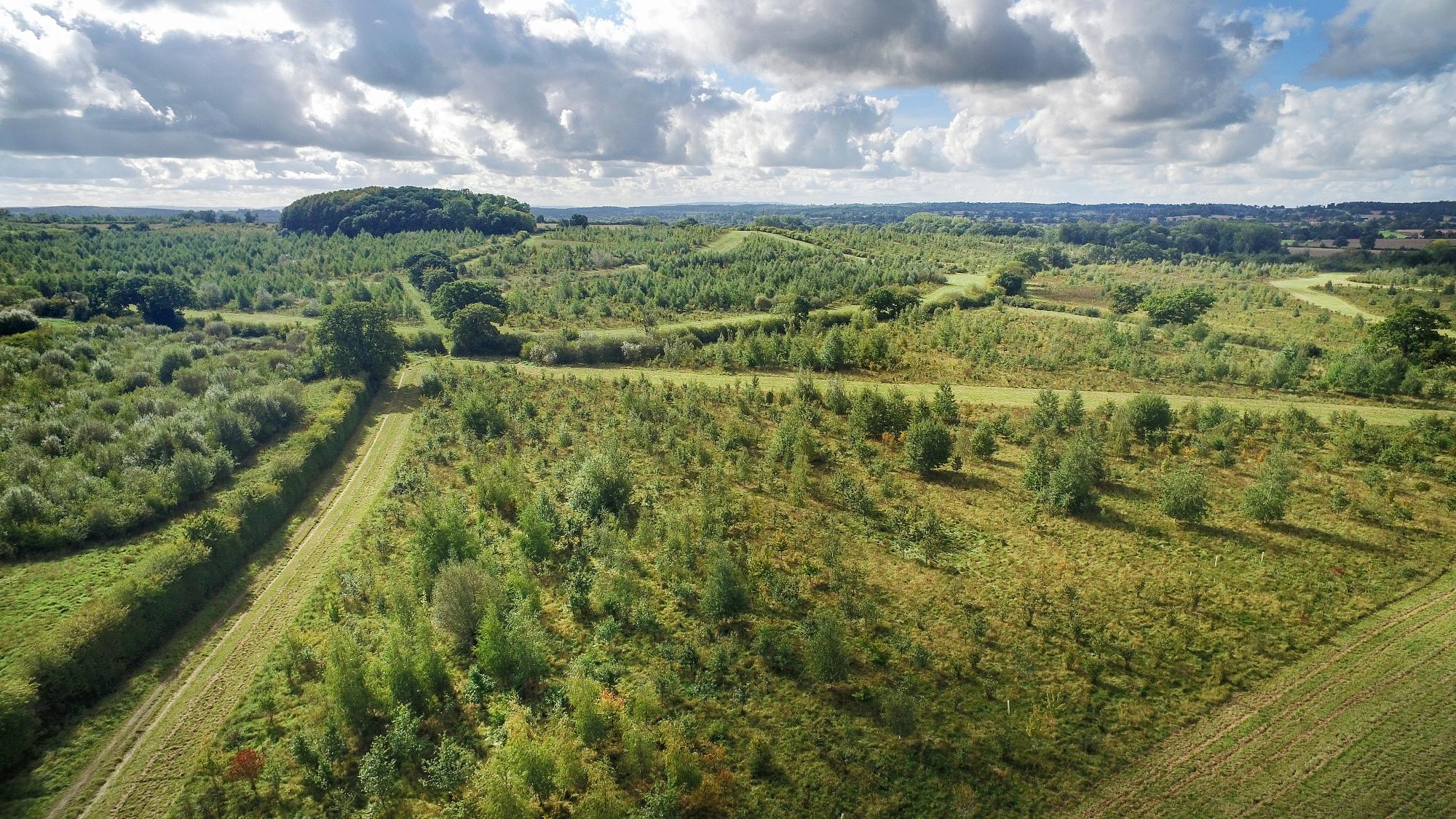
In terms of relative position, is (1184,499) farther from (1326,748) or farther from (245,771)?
(245,771)

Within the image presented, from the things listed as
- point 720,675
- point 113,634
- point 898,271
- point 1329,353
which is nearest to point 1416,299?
point 1329,353

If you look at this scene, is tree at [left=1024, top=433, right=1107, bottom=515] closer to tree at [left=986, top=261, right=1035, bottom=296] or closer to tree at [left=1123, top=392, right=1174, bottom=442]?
tree at [left=1123, top=392, right=1174, bottom=442]

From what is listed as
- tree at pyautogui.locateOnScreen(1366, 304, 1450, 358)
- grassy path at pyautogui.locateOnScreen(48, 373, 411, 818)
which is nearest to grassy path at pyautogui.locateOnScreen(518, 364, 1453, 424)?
tree at pyautogui.locateOnScreen(1366, 304, 1450, 358)

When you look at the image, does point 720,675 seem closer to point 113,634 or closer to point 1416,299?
point 113,634

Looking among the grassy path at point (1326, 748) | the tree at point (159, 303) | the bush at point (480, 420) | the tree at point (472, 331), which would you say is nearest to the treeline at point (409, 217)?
the tree at point (159, 303)

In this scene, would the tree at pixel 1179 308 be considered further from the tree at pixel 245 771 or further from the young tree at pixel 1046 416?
the tree at pixel 245 771
